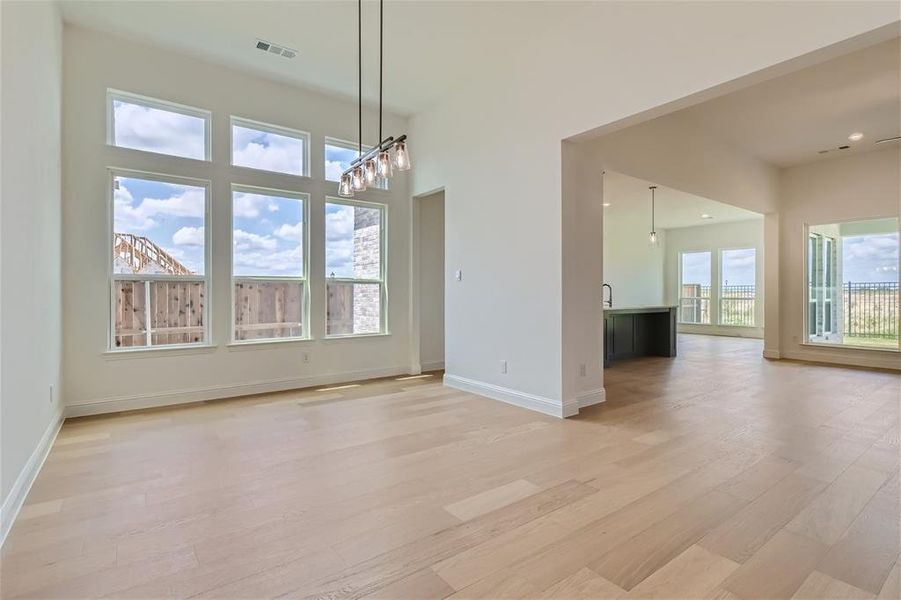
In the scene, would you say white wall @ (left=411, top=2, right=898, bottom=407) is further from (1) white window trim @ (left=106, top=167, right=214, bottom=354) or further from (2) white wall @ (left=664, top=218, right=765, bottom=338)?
(2) white wall @ (left=664, top=218, right=765, bottom=338)

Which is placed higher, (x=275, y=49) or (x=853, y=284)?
(x=275, y=49)

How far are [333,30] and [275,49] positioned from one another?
0.72 meters

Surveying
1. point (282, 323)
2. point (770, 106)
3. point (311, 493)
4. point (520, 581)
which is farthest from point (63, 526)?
point (770, 106)

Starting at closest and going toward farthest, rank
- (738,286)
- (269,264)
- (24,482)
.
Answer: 1. (24,482)
2. (269,264)
3. (738,286)

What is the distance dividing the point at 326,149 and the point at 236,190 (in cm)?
118

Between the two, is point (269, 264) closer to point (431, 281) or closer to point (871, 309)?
point (431, 281)

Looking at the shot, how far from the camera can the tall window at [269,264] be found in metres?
4.85

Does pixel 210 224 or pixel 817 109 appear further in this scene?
pixel 817 109

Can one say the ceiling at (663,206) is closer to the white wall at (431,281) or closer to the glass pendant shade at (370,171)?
the white wall at (431,281)

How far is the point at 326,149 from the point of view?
539 centimetres

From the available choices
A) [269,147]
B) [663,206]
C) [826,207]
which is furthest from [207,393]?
[826,207]

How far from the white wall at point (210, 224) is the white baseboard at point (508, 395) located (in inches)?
47.2

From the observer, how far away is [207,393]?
4590mm

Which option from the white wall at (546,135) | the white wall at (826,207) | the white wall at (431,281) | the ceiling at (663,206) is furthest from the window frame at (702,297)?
the white wall at (546,135)
